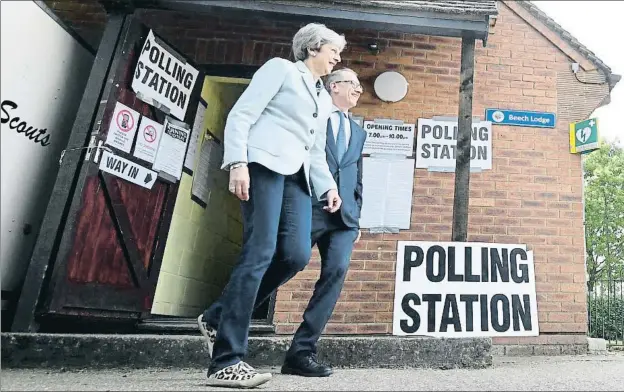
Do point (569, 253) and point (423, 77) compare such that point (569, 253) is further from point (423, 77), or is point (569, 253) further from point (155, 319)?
point (155, 319)

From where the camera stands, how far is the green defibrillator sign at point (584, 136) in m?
4.72

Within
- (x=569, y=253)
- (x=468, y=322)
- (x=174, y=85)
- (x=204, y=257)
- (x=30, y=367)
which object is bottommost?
(x=30, y=367)

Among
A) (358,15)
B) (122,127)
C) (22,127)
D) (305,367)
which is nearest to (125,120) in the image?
(122,127)

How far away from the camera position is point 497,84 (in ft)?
16.6

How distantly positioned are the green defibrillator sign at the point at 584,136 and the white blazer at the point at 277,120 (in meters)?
3.35

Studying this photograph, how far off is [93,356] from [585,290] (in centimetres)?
425

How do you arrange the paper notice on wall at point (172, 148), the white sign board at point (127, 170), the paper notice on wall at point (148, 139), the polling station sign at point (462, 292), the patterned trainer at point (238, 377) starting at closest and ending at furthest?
the patterned trainer at point (238, 377) → the polling station sign at point (462, 292) → the white sign board at point (127, 170) → the paper notice on wall at point (148, 139) → the paper notice on wall at point (172, 148)

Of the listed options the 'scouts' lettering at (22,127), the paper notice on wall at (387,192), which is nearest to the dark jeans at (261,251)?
the 'scouts' lettering at (22,127)

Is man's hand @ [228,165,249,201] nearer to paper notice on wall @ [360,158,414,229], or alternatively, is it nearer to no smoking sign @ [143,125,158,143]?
no smoking sign @ [143,125,158,143]

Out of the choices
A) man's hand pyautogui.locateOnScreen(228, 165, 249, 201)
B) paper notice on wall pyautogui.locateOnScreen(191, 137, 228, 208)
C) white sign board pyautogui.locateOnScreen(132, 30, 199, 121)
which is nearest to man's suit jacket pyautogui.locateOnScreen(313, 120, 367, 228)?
Answer: man's hand pyautogui.locateOnScreen(228, 165, 249, 201)

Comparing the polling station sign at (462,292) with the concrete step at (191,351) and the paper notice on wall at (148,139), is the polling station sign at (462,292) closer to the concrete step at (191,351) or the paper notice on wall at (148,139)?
the concrete step at (191,351)

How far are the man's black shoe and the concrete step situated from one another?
378 millimetres

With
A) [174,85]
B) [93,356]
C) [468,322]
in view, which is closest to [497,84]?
[468,322]

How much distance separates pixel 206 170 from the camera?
506cm
